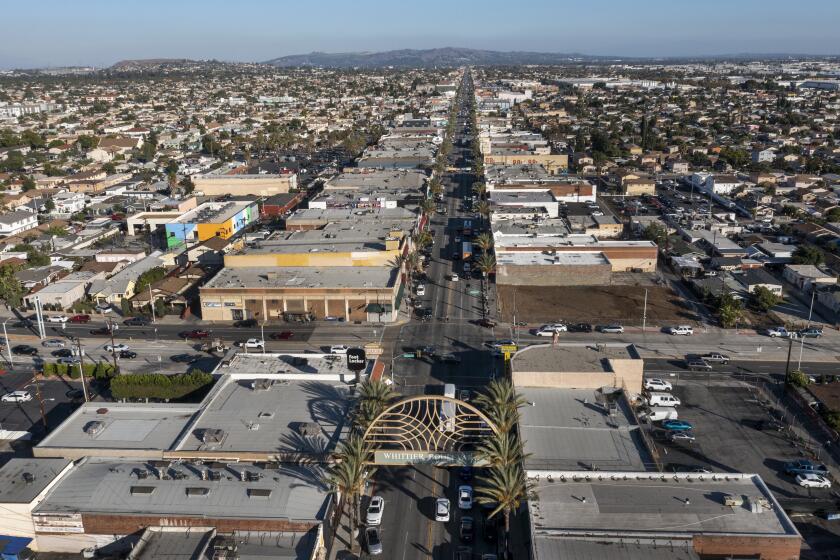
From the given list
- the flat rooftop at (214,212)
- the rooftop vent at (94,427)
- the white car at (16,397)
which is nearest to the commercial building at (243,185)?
the flat rooftop at (214,212)

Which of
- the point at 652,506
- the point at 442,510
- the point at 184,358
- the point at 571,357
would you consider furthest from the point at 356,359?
the point at 652,506

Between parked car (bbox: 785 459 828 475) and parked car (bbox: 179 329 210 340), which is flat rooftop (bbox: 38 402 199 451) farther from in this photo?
parked car (bbox: 785 459 828 475)

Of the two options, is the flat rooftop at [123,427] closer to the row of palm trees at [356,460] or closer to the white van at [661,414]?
the row of palm trees at [356,460]

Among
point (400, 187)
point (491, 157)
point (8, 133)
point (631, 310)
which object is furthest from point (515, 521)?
point (8, 133)

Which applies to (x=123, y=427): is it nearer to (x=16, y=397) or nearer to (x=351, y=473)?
(x=16, y=397)

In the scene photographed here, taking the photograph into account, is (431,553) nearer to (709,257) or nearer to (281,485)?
(281,485)

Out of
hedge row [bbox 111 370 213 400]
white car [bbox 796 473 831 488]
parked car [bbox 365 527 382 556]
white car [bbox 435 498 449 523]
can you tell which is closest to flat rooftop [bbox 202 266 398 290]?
hedge row [bbox 111 370 213 400]
